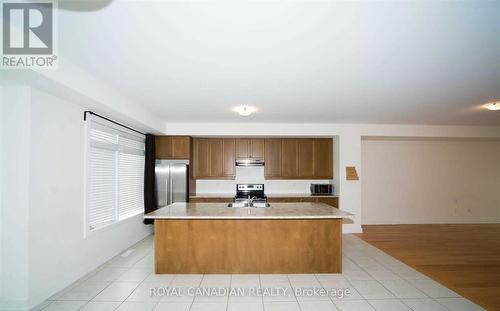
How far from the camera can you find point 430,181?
660cm

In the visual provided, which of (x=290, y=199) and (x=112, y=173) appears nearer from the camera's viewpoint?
(x=112, y=173)

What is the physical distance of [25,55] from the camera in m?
2.00

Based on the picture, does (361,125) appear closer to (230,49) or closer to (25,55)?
(230,49)

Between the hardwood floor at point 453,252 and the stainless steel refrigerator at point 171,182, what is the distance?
159 inches

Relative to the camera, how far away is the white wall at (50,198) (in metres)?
2.46

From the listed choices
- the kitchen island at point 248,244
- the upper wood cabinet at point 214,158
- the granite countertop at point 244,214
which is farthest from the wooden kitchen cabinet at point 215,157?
the kitchen island at point 248,244

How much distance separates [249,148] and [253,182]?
921 mm

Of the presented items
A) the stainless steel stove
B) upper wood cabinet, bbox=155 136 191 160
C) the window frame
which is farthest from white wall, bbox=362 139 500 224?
the window frame

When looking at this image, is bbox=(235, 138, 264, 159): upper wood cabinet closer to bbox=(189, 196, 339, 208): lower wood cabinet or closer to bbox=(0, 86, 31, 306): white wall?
bbox=(189, 196, 339, 208): lower wood cabinet

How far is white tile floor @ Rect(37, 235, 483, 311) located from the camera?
262cm

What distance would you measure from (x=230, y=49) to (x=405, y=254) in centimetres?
442

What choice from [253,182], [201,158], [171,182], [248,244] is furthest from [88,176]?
[253,182]

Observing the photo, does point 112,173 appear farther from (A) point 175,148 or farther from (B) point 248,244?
(B) point 248,244

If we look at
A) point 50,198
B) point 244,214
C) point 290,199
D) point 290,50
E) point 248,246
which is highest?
point 290,50
